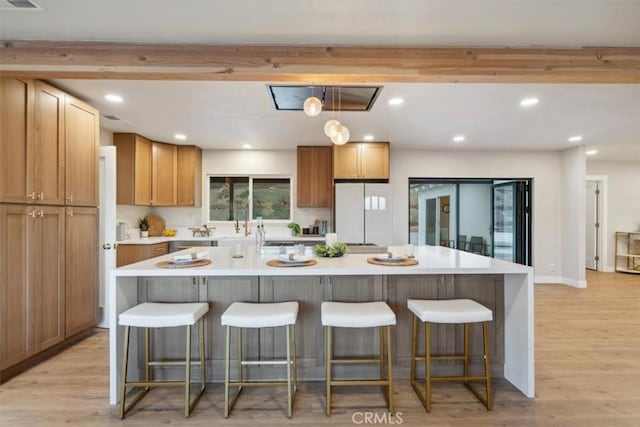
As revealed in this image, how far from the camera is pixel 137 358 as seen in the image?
7.72 feet

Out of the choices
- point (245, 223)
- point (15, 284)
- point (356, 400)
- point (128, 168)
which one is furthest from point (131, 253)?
point (356, 400)

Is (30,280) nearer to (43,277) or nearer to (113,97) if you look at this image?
(43,277)

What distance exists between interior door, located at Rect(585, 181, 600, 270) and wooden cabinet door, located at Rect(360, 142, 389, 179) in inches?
200

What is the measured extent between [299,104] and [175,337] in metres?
2.38

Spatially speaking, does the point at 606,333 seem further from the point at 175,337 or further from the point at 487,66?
the point at 175,337

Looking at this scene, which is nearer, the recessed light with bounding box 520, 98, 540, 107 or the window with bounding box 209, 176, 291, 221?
the recessed light with bounding box 520, 98, 540, 107

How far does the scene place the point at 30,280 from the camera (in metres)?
2.59

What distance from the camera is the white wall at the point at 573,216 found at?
5332 mm

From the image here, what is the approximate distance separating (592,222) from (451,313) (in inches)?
275

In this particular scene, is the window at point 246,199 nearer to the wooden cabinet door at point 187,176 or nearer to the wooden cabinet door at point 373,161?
the wooden cabinet door at point 187,176

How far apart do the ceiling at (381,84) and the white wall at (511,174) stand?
0.31 m

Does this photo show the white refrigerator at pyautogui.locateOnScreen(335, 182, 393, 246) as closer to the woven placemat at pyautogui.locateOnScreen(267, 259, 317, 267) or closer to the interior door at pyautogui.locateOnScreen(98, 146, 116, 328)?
the woven placemat at pyautogui.locateOnScreen(267, 259, 317, 267)

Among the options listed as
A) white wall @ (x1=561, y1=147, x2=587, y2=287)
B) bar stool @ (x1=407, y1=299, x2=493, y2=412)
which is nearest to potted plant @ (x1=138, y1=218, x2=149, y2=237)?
bar stool @ (x1=407, y1=299, x2=493, y2=412)

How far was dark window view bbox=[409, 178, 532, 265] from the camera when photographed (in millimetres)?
5863
